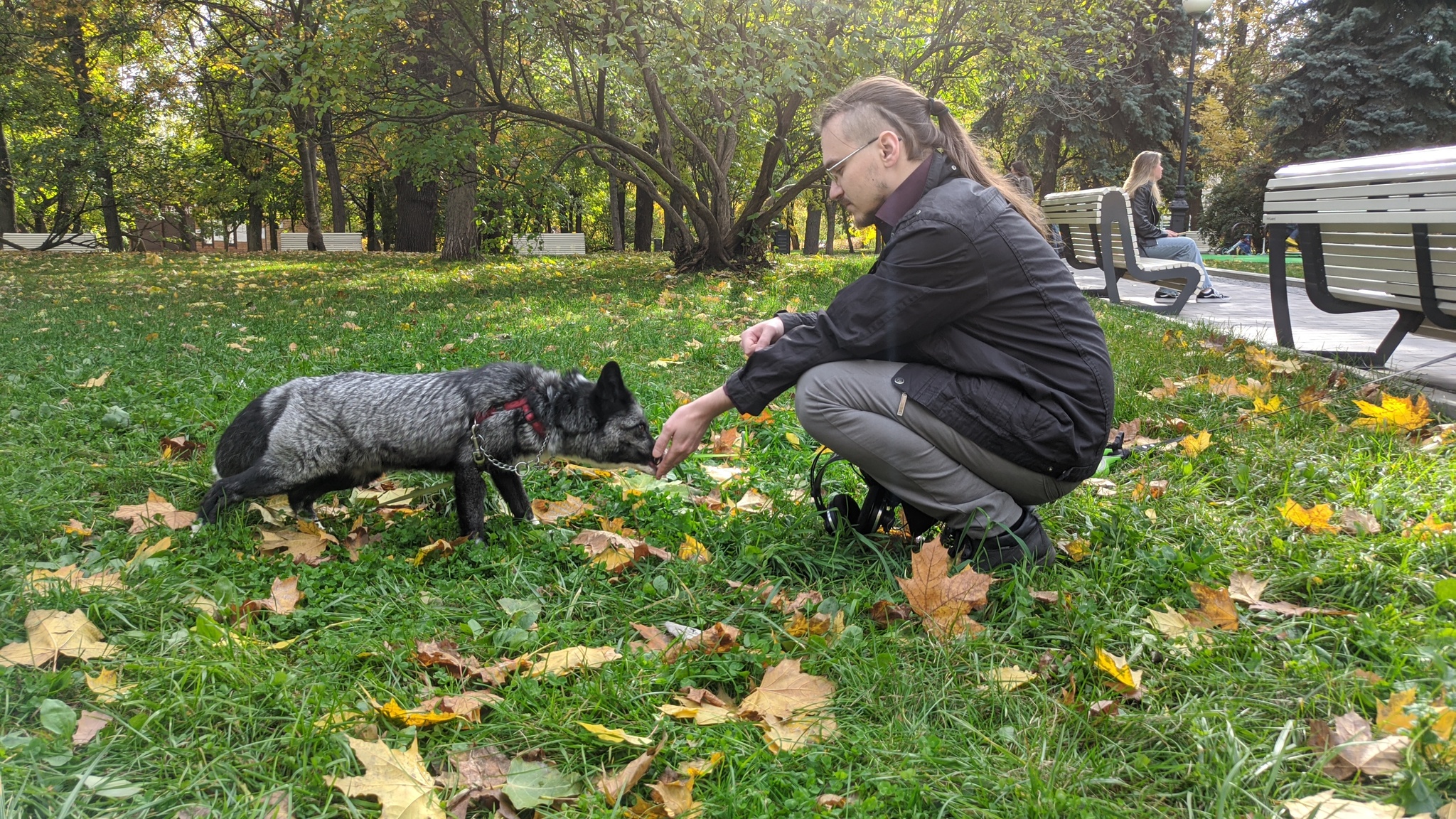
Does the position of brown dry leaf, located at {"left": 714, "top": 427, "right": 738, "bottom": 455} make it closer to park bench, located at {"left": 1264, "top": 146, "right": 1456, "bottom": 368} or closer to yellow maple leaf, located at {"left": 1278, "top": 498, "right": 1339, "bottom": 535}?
yellow maple leaf, located at {"left": 1278, "top": 498, "right": 1339, "bottom": 535}

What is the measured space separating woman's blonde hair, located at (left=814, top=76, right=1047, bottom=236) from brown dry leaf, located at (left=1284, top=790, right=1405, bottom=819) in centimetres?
204

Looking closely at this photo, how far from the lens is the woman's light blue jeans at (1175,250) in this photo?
37.4 ft

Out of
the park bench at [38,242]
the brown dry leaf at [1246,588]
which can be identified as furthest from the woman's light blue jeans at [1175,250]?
the park bench at [38,242]

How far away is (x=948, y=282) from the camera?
287 centimetres

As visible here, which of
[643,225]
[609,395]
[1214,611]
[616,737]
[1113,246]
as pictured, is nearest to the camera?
[616,737]

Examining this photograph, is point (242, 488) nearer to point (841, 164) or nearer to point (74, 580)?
point (74, 580)

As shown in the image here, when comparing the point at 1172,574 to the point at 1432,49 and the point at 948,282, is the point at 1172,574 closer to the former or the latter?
the point at 948,282

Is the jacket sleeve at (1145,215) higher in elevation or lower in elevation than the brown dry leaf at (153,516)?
higher

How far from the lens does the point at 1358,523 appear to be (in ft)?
10.6

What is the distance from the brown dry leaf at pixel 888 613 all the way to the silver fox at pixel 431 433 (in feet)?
5.11

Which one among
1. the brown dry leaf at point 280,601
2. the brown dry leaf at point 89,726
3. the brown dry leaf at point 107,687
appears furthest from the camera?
the brown dry leaf at point 280,601

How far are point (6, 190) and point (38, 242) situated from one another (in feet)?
7.19

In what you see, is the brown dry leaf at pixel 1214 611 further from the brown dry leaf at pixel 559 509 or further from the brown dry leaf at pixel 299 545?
the brown dry leaf at pixel 299 545

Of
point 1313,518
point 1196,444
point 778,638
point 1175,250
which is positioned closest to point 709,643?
point 778,638
